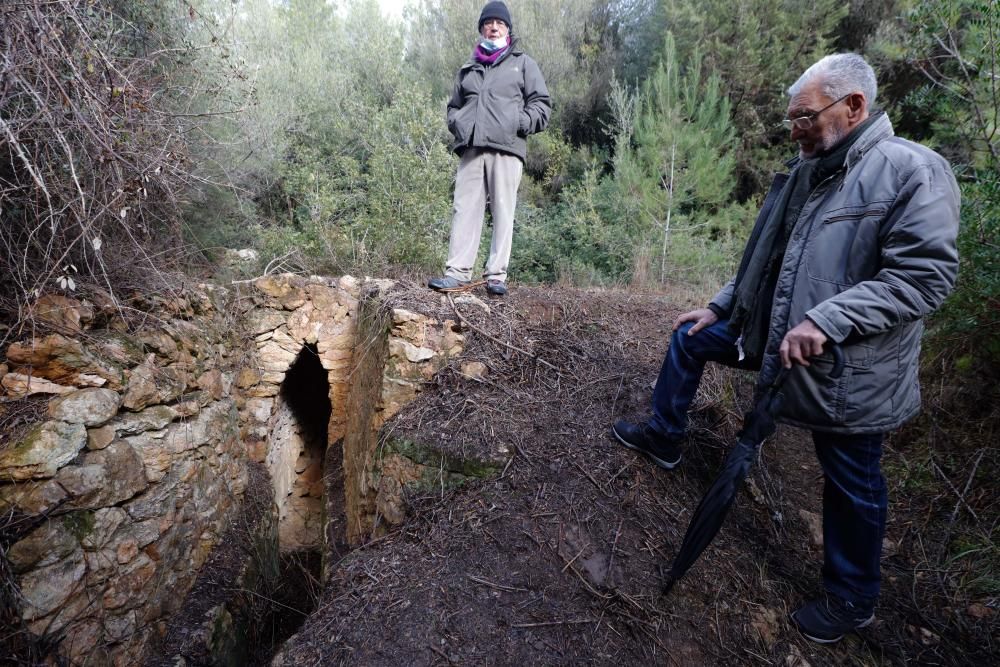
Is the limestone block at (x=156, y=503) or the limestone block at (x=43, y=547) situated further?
the limestone block at (x=156, y=503)

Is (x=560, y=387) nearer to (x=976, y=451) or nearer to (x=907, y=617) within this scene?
(x=907, y=617)

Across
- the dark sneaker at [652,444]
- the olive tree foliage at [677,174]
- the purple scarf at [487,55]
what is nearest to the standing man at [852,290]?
the dark sneaker at [652,444]

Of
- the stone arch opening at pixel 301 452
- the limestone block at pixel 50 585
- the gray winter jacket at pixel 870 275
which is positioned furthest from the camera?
the stone arch opening at pixel 301 452

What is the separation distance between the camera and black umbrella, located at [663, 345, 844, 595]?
5.92 ft

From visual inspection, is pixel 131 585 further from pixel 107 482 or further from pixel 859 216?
pixel 859 216

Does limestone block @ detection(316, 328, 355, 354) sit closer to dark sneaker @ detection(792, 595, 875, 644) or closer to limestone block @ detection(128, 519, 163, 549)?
limestone block @ detection(128, 519, 163, 549)

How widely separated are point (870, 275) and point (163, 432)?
374 centimetres

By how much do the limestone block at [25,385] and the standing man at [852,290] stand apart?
339 cm

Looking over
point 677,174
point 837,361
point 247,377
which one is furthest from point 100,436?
point 677,174

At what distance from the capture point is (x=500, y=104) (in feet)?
12.1

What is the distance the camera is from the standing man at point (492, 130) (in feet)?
12.1

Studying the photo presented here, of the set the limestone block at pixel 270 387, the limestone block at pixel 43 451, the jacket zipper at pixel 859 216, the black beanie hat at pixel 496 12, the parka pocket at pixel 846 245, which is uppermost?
the black beanie hat at pixel 496 12

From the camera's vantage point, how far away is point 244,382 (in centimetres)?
450

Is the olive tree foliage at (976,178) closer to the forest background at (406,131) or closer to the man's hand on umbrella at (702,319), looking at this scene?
the forest background at (406,131)
